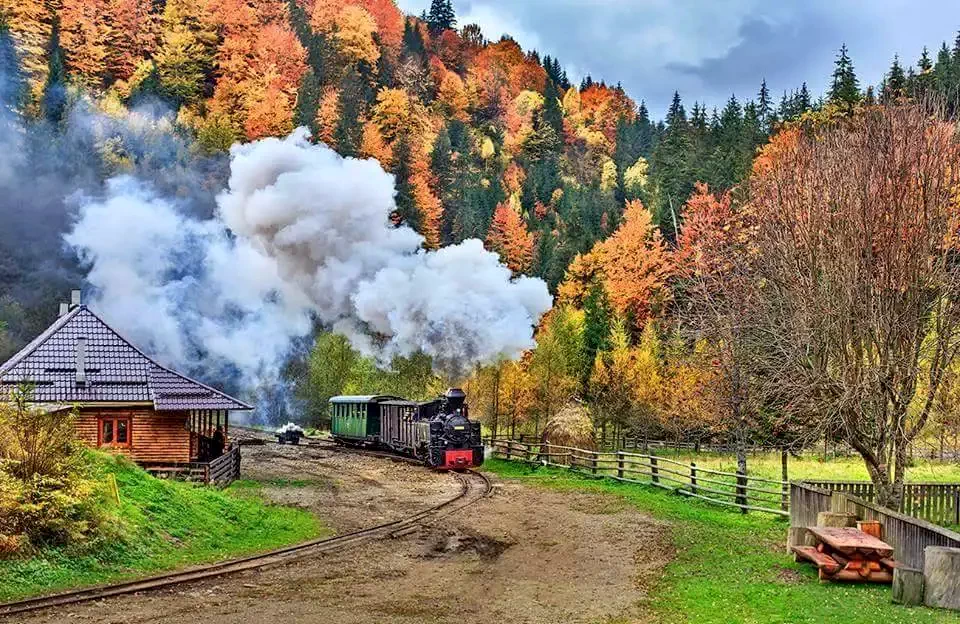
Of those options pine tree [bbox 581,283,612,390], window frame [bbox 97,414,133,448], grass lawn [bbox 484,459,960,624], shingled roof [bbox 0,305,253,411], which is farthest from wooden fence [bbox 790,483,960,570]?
pine tree [bbox 581,283,612,390]

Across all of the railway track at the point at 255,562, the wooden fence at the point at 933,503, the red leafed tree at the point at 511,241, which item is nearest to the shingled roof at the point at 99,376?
the railway track at the point at 255,562

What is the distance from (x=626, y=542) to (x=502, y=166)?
302 ft

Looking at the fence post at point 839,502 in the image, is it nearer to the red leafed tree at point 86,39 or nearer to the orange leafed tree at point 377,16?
the red leafed tree at point 86,39

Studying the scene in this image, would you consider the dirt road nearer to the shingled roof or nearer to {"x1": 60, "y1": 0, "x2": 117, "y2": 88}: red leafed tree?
the shingled roof

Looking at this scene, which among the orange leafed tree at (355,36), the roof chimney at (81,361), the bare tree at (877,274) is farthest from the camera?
the orange leafed tree at (355,36)

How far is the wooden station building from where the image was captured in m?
22.7

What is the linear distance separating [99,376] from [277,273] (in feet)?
86.6

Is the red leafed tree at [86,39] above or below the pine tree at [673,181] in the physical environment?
above

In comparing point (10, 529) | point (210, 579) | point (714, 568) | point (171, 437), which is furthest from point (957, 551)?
point (171, 437)

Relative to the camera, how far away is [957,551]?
33.7 feet

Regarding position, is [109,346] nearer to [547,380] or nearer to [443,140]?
[547,380]

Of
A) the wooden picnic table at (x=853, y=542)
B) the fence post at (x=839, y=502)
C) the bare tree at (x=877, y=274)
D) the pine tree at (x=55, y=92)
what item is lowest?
the wooden picnic table at (x=853, y=542)

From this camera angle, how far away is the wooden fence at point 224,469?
22119 millimetres

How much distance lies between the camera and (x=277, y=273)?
49.6m
